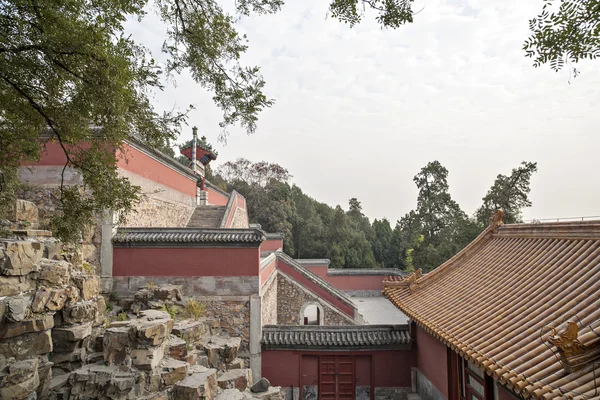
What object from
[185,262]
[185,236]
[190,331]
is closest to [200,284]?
[185,262]

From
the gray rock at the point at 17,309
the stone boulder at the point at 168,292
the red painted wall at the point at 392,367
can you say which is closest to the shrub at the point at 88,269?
the stone boulder at the point at 168,292

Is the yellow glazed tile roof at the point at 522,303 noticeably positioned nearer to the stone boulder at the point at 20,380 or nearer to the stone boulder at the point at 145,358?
the stone boulder at the point at 145,358

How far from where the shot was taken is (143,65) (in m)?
4.16

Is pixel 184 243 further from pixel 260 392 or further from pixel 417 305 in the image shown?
pixel 417 305

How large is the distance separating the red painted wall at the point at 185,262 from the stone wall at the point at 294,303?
561cm

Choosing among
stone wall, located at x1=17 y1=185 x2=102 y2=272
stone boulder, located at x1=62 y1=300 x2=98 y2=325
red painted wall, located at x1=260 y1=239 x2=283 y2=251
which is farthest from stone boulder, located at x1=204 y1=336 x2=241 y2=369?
red painted wall, located at x1=260 y1=239 x2=283 y2=251

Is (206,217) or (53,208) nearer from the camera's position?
(53,208)

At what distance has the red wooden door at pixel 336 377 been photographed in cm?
838

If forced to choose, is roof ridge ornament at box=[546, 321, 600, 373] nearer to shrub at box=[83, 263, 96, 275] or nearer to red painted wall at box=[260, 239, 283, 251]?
Result: shrub at box=[83, 263, 96, 275]

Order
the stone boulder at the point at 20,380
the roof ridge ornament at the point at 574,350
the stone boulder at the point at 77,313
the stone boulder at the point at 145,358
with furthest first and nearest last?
1. the stone boulder at the point at 77,313
2. the stone boulder at the point at 145,358
3. the stone boulder at the point at 20,380
4. the roof ridge ornament at the point at 574,350

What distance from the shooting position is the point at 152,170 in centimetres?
1038

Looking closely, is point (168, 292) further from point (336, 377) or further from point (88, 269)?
point (336, 377)

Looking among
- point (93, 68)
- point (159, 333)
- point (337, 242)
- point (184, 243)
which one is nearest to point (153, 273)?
point (184, 243)

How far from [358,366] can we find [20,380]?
6.73m
